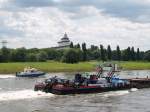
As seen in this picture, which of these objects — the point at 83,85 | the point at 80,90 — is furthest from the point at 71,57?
the point at 80,90

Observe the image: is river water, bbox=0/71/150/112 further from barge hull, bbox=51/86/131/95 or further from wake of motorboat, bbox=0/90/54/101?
barge hull, bbox=51/86/131/95

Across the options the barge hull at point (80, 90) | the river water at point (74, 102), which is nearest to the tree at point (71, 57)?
the barge hull at point (80, 90)

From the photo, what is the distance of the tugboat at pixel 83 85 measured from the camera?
222 feet

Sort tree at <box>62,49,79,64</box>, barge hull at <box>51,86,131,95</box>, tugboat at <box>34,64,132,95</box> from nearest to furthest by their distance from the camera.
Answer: barge hull at <box>51,86,131,95</box>
tugboat at <box>34,64,132,95</box>
tree at <box>62,49,79,64</box>

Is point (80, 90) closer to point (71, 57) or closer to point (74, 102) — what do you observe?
point (74, 102)

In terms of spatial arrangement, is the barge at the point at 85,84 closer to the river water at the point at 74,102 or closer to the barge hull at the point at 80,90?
the barge hull at the point at 80,90

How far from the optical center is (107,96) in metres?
67.7

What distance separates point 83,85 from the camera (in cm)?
7031

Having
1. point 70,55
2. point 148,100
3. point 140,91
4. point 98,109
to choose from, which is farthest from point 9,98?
point 70,55

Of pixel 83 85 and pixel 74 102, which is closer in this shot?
pixel 74 102

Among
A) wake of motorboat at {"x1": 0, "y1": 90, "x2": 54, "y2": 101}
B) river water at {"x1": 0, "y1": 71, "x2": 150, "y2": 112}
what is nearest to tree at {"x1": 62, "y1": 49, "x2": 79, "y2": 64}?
river water at {"x1": 0, "y1": 71, "x2": 150, "y2": 112}

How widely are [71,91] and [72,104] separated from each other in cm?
985

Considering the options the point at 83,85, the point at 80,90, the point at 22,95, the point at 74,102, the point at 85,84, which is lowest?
the point at 74,102

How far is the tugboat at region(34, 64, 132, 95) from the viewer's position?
222 ft
